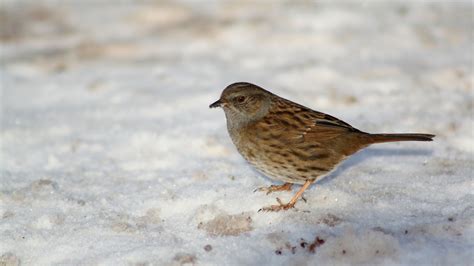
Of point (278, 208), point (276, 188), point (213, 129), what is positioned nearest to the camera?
point (278, 208)

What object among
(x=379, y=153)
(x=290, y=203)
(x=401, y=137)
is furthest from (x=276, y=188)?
(x=379, y=153)

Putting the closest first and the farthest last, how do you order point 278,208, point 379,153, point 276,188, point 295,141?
point 278,208 → point 295,141 → point 276,188 → point 379,153

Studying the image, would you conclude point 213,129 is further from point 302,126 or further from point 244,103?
point 302,126

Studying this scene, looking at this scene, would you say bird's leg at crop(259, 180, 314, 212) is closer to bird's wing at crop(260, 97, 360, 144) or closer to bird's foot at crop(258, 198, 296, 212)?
bird's foot at crop(258, 198, 296, 212)

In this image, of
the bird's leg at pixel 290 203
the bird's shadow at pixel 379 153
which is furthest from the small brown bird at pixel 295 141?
the bird's shadow at pixel 379 153

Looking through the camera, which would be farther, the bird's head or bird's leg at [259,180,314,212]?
the bird's head

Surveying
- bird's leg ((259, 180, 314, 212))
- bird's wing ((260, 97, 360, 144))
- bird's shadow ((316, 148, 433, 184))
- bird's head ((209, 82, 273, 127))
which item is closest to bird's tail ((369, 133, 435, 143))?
bird's wing ((260, 97, 360, 144))

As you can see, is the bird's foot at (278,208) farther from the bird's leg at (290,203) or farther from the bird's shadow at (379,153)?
the bird's shadow at (379,153)
